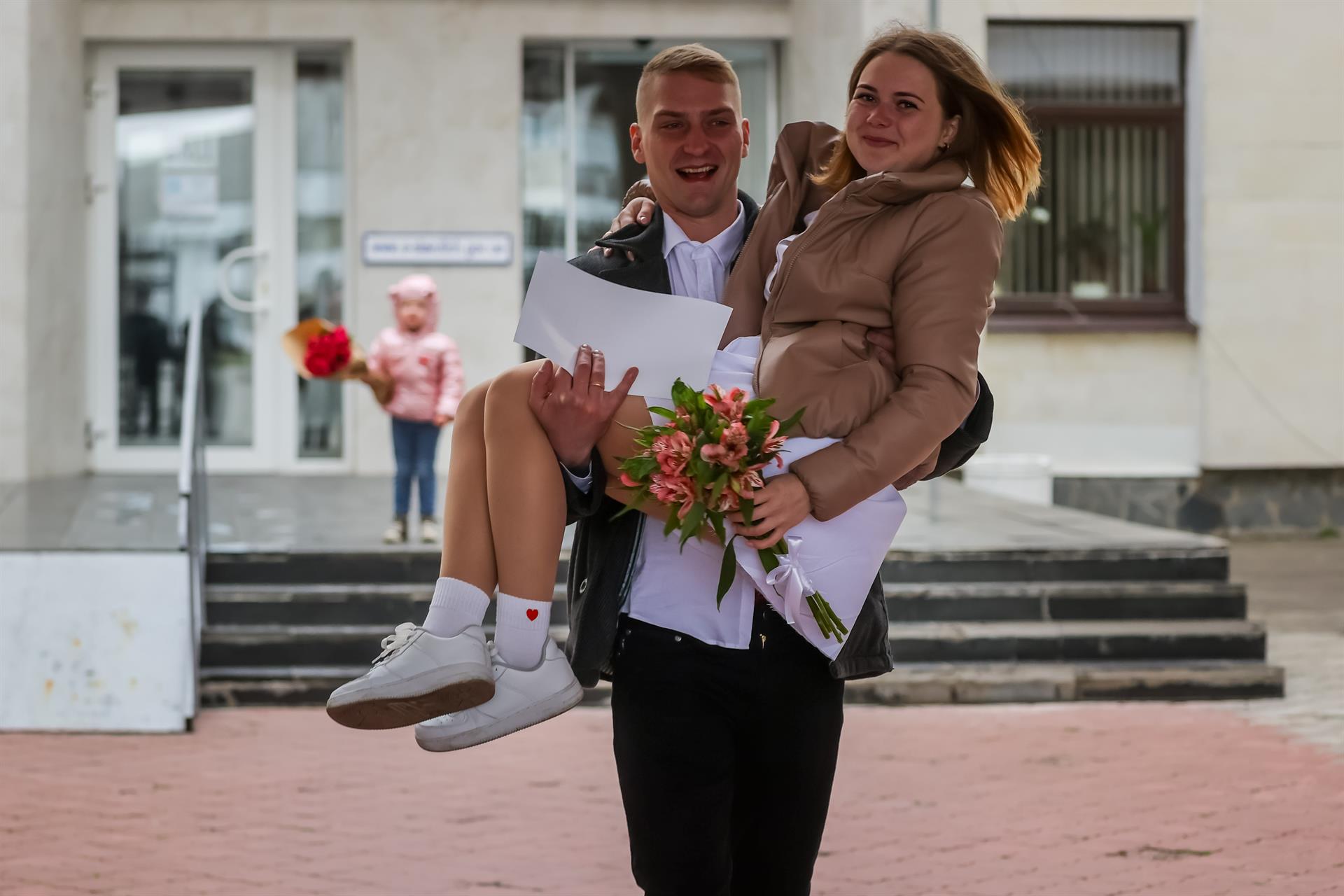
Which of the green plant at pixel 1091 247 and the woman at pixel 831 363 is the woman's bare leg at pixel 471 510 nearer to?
the woman at pixel 831 363

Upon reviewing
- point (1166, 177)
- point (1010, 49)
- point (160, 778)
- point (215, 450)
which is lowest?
point (160, 778)

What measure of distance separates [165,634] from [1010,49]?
880cm

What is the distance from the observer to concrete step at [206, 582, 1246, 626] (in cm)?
794

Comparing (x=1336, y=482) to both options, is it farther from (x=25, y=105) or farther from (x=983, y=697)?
(x=25, y=105)

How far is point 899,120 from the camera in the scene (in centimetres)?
263

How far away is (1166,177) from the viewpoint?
13.6m

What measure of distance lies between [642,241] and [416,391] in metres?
6.05

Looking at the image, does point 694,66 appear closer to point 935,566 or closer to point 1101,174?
point 935,566

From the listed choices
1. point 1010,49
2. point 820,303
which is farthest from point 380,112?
point 820,303

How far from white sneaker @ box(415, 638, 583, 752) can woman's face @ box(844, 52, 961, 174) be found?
96 centimetres

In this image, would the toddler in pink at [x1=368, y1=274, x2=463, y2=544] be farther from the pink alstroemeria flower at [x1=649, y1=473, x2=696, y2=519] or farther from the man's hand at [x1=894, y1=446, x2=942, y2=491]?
the pink alstroemeria flower at [x1=649, y1=473, x2=696, y2=519]

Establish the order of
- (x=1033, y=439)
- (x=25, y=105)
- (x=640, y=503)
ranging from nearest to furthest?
(x=640, y=503), (x=25, y=105), (x=1033, y=439)

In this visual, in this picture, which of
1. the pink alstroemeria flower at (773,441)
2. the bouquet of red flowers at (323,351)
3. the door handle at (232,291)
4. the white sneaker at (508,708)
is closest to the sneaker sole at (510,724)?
the white sneaker at (508,708)

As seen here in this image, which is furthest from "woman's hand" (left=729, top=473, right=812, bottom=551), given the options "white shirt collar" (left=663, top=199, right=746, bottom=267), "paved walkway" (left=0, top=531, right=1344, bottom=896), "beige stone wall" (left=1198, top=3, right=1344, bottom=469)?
"beige stone wall" (left=1198, top=3, right=1344, bottom=469)
